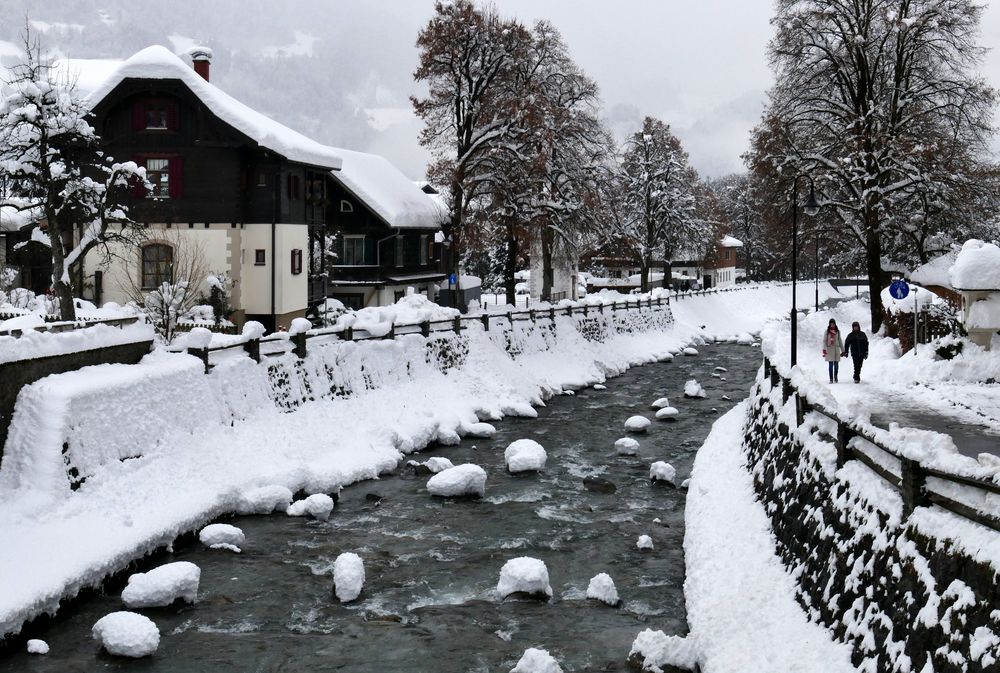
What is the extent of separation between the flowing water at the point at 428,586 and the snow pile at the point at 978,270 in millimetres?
8608

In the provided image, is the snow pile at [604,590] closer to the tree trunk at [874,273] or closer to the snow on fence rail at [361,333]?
the snow on fence rail at [361,333]

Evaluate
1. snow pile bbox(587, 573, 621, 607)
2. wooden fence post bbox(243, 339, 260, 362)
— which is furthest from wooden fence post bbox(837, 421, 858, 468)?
wooden fence post bbox(243, 339, 260, 362)

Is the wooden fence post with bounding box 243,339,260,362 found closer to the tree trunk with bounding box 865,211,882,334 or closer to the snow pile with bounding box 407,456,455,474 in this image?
the snow pile with bounding box 407,456,455,474

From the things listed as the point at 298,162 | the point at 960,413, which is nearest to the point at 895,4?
the point at 960,413

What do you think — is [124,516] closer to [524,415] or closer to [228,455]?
[228,455]

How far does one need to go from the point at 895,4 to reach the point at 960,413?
62.5 feet

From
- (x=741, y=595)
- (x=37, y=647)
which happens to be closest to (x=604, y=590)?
(x=741, y=595)

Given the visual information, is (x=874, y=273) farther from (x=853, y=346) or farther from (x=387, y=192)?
(x=387, y=192)

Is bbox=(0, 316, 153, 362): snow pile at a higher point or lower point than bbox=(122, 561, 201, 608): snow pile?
higher

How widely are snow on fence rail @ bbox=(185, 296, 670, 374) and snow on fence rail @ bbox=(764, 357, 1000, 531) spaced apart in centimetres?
1418

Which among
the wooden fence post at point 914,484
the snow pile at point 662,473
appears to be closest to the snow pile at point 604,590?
the wooden fence post at point 914,484

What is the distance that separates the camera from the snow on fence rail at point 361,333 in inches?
902

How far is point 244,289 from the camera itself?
3647cm

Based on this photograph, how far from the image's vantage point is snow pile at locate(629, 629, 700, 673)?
37.3 ft
